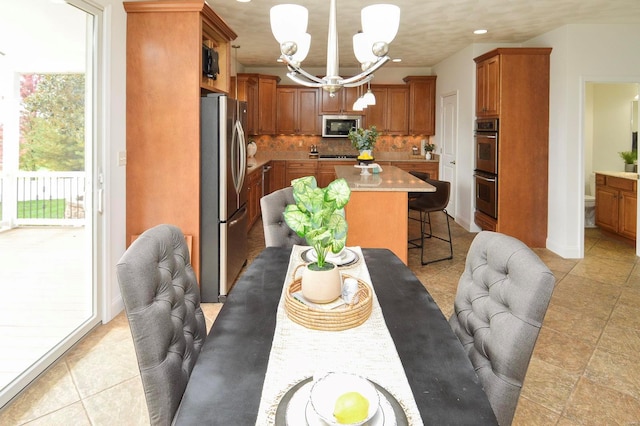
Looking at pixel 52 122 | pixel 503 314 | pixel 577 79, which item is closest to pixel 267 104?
pixel 577 79

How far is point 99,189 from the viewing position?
299 centimetres

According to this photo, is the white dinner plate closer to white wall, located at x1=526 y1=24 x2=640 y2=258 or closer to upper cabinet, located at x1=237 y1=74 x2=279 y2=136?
white wall, located at x1=526 y1=24 x2=640 y2=258

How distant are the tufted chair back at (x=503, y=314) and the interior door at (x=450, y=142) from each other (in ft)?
18.6

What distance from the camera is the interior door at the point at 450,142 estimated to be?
22.9 ft

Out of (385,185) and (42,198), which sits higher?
(385,185)

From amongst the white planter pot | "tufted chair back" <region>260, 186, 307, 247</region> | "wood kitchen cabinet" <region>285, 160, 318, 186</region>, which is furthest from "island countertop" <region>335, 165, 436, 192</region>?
"wood kitchen cabinet" <region>285, 160, 318, 186</region>

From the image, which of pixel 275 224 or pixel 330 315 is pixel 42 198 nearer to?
pixel 275 224

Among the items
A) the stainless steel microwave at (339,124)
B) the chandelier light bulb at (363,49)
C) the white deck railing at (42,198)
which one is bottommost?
the white deck railing at (42,198)

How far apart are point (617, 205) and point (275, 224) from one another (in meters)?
4.96

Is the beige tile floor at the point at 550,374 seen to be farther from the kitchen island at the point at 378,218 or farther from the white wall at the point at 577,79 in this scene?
the white wall at the point at 577,79

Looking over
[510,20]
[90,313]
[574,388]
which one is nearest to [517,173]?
[510,20]

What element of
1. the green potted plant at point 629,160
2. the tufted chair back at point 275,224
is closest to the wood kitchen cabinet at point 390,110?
the green potted plant at point 629,160

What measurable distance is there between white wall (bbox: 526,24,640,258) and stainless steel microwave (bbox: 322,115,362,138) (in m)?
3.76

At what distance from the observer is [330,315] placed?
135 centimetres
